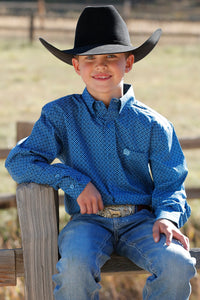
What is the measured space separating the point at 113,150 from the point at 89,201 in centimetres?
24

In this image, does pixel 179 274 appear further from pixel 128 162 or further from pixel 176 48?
pixel 176 48

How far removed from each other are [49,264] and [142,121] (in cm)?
68

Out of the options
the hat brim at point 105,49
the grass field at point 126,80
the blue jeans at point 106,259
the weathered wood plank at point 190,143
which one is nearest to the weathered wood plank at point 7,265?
the blue jeans at point 106,259

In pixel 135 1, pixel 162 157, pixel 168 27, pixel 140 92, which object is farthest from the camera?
pixel 135 1

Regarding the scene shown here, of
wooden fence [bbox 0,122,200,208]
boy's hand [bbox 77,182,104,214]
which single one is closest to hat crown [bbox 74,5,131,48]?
boy's hand [bbox 77,182,104,214]

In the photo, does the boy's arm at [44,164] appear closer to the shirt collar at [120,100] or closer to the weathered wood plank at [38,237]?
the weathered wood plank at [38,237]

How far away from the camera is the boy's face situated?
2195 millimetres

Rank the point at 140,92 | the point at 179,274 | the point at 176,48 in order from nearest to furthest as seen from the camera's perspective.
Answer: the point at 179,274 < the point at 140,92 < the point at 176,48

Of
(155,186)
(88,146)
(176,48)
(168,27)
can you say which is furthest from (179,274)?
(168,27)

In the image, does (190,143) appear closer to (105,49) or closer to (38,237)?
(105,49)

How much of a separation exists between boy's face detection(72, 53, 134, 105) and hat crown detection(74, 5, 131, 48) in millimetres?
61

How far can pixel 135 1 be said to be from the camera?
31953mm

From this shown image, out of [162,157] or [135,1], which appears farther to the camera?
[135,1]

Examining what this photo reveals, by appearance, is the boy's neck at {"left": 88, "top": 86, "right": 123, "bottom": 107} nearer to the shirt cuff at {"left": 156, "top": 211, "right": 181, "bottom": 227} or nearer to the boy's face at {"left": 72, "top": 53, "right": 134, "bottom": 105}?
the boy's face at {"left": 72, "top": 53, "right": 134, "bottom": 105}
